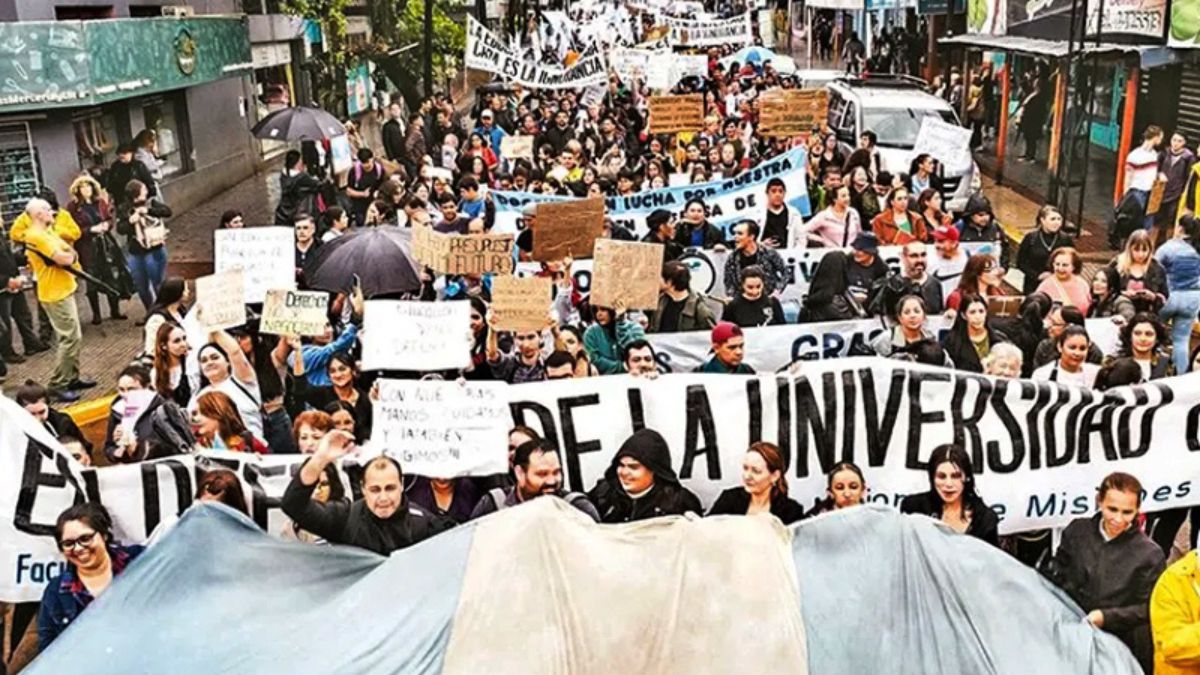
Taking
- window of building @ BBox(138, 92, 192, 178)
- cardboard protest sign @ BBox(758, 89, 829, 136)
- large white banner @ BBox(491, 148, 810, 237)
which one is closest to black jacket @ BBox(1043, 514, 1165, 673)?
large white banner @ BBox(491, 148, 810, 237)

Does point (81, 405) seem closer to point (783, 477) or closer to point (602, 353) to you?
point (602, 353)

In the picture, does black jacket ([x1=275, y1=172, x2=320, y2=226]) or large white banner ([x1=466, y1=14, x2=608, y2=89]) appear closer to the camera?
black jacket ([x1=275, y1=172, x2=320, y2=226])

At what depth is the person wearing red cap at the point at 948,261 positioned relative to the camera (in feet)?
30.0

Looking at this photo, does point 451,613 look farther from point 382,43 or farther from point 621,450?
point 382,43

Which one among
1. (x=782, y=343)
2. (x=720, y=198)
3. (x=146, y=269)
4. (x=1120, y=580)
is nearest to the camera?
(x=1120, y=580)

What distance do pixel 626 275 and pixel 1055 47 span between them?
43.0ft

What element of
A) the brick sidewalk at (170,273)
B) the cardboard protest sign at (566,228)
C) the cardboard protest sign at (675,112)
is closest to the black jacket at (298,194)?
the brick sidewalk at (170,273)

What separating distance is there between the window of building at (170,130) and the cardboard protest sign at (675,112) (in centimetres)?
812

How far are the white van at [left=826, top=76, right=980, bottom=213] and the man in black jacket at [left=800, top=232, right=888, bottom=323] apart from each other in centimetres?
699

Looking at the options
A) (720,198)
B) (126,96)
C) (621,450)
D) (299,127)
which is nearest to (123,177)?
(299,127)

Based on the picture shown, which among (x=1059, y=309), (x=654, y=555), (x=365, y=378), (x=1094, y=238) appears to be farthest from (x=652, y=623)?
(x=1094, y=238)

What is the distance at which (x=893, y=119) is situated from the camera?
17.4 m

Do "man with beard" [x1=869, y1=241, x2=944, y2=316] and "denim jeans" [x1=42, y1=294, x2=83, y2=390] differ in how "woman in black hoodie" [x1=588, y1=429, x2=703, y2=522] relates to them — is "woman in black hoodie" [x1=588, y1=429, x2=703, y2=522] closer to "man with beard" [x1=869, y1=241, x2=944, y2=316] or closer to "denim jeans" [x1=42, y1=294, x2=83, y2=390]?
"man with beard" [x1=869, y1=241, x2=944, y2=316]

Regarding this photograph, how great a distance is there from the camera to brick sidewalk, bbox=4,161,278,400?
10867mm
